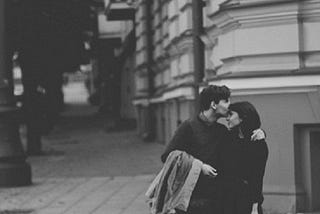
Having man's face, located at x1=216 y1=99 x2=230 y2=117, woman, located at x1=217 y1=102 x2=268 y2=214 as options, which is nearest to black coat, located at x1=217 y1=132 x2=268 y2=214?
woman, located at x1=217 y1=102 x2=268 y2=214

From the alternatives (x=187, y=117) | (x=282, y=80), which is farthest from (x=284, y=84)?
(x=187, y=117)

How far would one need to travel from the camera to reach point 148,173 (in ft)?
43.3

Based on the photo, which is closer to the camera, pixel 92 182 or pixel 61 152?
pixel 92 182

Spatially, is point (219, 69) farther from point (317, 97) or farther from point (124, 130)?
point (124, 130)

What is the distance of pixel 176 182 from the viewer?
5.52m

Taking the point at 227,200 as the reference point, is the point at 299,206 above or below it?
below

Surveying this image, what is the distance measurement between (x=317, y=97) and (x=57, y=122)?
26224mm

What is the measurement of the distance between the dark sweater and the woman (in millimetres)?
59

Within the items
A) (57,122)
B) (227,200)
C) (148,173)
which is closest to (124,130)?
(57,122)

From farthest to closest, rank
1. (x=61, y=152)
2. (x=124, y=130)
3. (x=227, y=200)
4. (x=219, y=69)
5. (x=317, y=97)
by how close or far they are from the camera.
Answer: (x=124, y=130)
(x=61, y=152)
(x=219, y=69)
(x=317, y=97)
(x=227, y=200)

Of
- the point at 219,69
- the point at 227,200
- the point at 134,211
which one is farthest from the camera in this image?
the point at 219,69

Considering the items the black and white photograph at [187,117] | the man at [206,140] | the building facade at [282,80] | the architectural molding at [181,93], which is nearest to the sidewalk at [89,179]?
the black and white photograph at [187,117]

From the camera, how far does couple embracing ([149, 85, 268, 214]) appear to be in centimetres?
544

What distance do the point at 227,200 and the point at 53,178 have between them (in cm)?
796
